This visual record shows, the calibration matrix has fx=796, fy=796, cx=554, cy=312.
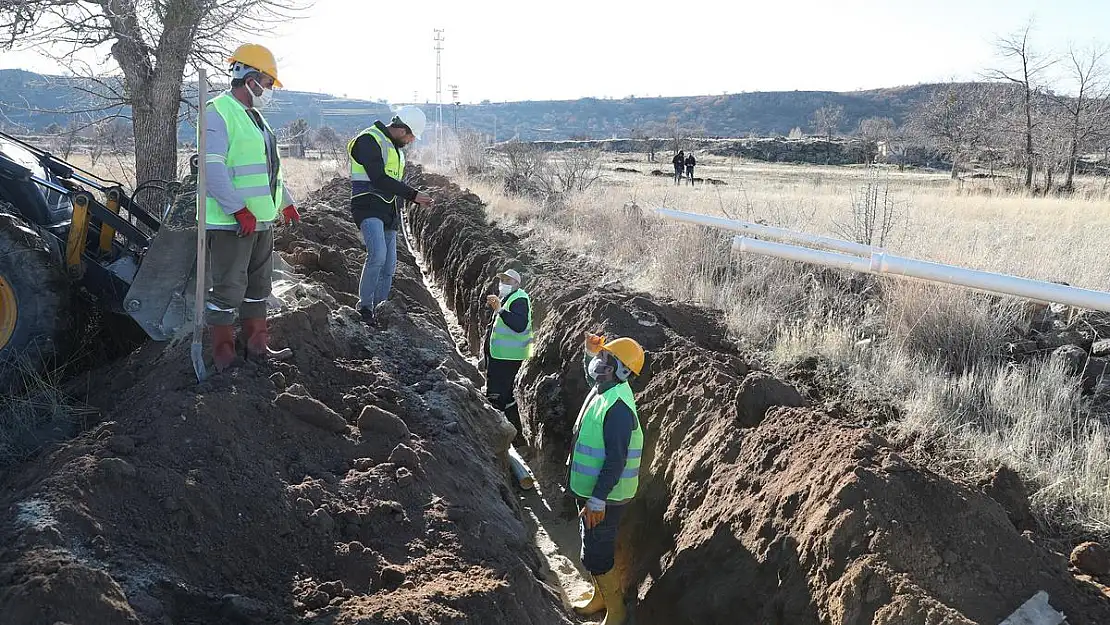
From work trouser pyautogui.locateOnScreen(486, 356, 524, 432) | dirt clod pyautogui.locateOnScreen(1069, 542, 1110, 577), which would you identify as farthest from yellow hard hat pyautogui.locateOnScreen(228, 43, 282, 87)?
dirt clod pyautogui.locateOnScreen(1069, 542, 1110, 577)

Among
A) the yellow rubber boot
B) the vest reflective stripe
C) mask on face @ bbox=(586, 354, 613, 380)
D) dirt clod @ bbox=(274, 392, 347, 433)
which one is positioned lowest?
the yellow rubber boot

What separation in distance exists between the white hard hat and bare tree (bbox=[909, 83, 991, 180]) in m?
25.5

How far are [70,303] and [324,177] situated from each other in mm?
22798

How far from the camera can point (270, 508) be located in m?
3.85

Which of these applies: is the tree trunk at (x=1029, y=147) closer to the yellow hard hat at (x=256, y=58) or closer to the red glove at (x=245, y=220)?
the yellow hard hat at (x=256, y=58)

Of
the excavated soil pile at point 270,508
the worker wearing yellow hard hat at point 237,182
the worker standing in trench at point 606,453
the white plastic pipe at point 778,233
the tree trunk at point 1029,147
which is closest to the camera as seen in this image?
the excavated soil pile at point 270,508

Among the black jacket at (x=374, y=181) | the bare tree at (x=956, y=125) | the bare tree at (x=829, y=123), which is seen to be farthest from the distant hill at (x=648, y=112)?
the black jacket at (x=374, y=181)

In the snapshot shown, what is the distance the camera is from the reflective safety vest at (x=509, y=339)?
7.20 m

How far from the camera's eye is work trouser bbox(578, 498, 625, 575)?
16.2 feet

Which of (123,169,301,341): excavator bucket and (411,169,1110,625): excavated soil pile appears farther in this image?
(123,169,301,341): excavator bucket

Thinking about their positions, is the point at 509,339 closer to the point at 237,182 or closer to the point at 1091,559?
the point at 237,182

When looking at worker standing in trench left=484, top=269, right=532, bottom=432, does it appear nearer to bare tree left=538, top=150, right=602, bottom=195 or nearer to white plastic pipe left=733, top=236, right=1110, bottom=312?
white plastic pipe left=733, top=236, right=1110, bottom=312

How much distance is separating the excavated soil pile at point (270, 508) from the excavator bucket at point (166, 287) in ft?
0.64

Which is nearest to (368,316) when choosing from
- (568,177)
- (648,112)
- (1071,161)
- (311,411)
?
(311,411)
